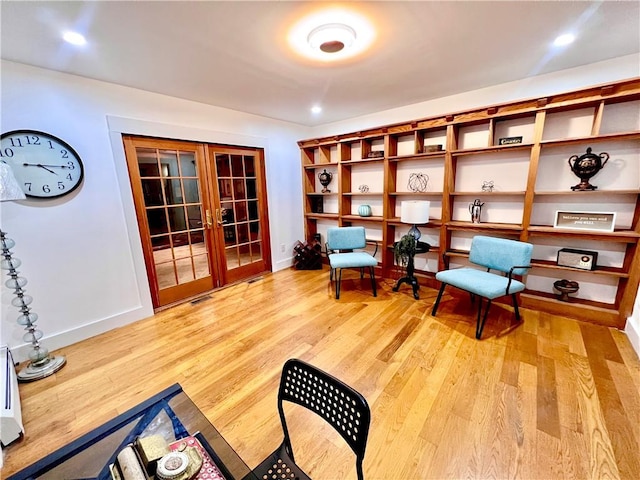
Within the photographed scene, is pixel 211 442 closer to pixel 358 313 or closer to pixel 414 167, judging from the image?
pixel 358 313

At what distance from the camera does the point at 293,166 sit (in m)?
4.20

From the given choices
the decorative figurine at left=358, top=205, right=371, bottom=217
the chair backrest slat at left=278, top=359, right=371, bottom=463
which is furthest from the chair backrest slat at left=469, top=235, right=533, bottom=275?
the chair backrest slat at left=278, top=359, right=371, bottom=463

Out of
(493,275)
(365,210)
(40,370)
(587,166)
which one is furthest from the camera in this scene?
(365,210)

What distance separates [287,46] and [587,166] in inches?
107

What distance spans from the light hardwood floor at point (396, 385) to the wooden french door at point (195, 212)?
541mm

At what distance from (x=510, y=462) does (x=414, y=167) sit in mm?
2975

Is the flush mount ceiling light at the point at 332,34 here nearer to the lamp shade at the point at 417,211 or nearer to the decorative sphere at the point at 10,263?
the lamp shade at the point at 417,211

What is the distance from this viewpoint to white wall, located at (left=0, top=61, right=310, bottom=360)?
2027mm

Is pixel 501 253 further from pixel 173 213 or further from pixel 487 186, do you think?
pixel 173 213

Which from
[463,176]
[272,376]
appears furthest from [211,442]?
[463,176]

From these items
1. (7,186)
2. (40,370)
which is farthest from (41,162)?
(40,370)

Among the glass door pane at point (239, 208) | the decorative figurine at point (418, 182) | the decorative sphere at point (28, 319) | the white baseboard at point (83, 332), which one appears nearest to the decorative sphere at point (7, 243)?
the decorative sphere at point (28, 319)

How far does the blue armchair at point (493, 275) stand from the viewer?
2227 mm

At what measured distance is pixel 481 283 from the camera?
2.31 meters
